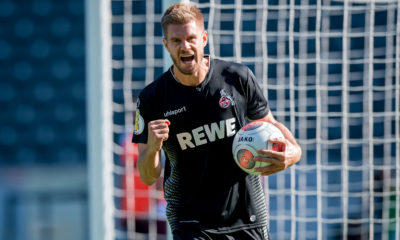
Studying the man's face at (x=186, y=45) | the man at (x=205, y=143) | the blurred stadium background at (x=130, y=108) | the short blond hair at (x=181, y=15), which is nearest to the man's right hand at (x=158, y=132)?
the man at (x=205, y=143)

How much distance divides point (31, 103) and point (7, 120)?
0.49 m

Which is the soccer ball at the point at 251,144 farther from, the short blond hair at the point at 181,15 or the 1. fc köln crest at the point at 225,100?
the short blond hair at the point at 181,15

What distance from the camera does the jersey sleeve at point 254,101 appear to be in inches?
113

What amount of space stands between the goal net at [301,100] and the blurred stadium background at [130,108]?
0.02 metres

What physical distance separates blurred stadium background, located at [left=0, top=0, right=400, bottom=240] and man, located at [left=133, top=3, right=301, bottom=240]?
1364 mm

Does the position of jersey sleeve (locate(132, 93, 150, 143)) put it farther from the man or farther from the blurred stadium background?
the blurred stadium background

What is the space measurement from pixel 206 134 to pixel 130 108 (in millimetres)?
1964

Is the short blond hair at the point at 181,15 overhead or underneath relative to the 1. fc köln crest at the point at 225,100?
overhead

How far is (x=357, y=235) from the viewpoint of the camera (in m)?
5.92

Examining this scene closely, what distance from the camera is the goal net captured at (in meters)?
4.30

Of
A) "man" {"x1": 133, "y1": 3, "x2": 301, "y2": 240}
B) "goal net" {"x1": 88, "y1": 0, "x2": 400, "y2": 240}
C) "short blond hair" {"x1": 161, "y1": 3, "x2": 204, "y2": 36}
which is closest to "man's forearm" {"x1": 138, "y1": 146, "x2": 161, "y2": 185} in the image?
"man" {"x1": 133, "y1": 3, "x2": 301, "y2": 240}

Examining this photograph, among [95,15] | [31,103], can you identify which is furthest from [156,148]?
[31,103]

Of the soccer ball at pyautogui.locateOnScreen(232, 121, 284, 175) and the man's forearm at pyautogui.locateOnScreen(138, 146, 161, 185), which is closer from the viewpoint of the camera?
the soccer ball at pyautogui.locateOnScreen(232, 121, 284, 175)

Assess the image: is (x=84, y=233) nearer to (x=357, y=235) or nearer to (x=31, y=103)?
(x=31, y=103)
